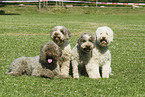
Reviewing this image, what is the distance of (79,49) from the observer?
7.07 meters

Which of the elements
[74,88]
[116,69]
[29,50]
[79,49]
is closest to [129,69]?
[116,69]

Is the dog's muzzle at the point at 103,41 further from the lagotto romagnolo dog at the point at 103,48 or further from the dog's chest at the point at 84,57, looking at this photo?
the dog's chest at the point at 84,57

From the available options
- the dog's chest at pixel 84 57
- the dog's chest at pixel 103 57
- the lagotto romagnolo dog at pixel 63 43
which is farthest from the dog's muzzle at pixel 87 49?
the lagotto romagnolo dog at pixel 63 43

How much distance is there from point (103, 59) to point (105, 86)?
0.98 meters

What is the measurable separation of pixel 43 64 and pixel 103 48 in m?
1.74

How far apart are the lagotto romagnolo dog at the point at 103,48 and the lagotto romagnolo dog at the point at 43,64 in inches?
43.9

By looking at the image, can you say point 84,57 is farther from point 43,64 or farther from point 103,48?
point 43,64

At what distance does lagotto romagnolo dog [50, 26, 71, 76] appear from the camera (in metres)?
6.86

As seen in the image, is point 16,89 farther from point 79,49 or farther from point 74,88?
point 79,49

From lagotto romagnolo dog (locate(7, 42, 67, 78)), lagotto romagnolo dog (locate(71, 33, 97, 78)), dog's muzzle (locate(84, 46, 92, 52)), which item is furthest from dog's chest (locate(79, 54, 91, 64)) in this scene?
lagotto romagnolo dog (locate(7, 42, 67, 78))

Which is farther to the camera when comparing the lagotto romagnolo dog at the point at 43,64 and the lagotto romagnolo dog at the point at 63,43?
the lagotto romagnolo dog at the point at 63,43

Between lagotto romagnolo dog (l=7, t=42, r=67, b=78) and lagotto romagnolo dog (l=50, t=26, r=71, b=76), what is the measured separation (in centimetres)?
34

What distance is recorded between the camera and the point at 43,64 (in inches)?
267

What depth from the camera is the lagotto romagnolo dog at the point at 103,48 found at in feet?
22.6
